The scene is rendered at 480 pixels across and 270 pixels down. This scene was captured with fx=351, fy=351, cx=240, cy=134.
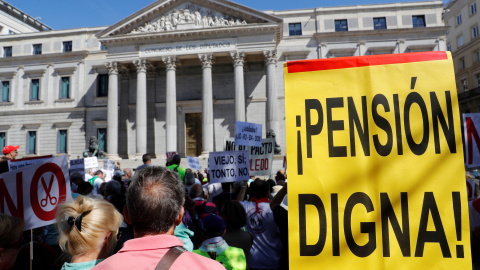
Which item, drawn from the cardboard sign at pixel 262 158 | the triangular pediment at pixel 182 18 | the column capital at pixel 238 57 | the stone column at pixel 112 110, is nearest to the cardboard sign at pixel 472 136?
the cardboard sign at pixel 262 158

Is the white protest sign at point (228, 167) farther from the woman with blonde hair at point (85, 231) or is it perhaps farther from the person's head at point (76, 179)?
the woman with blonde hair at point (85, 231)

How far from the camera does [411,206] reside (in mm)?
2277

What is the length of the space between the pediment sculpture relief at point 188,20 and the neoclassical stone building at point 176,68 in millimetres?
94

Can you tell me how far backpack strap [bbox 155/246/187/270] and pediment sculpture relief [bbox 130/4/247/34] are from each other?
3141 cm

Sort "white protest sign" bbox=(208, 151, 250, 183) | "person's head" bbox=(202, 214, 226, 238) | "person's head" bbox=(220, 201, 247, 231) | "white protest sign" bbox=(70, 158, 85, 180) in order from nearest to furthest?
1. "person's head" bbox=(202, 214, 226, 238)
2. "person's head" bbox=(220, 201, 247, 231)
3. "white protest sign" bbox=(208, 151, 250, 183)
4. "white protest sign" bbox=(70, 158, 85, 180)

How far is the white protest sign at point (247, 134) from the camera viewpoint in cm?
1006

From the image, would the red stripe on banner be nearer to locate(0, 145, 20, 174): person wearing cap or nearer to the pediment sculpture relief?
locate(0, 145, 20, 174): person wearing cap

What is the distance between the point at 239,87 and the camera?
30.4 meters

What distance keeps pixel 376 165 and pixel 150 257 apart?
5.19ft

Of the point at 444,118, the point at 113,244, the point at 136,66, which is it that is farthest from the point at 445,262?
the point at 136,66

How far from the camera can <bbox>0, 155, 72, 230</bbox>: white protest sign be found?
4902 mm

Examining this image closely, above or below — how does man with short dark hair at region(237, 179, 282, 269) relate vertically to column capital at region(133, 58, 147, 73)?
below

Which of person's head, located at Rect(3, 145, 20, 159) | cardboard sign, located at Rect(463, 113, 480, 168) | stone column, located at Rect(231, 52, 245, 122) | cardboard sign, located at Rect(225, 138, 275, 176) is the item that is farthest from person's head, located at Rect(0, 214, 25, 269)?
stone column, located at Rect(231, 52, 245, 122)

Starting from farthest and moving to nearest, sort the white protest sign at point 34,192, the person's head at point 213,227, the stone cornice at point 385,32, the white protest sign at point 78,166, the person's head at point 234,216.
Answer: the stone cornice at point 385,32 → the white protest sign at point 78,166 → the white protest sign at point 34,192 → the person's head at point 234,216 → the person's head at point 213,227
